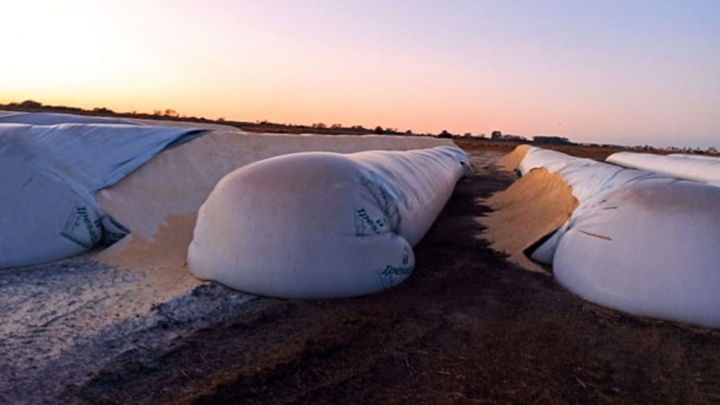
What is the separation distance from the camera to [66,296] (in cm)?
272

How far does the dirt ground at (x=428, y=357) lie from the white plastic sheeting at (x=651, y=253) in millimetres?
100

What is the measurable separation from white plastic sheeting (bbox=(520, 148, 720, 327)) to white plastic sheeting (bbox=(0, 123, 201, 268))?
10.3ft

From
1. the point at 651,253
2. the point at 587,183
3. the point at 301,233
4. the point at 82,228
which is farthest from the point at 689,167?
the point at 82,228

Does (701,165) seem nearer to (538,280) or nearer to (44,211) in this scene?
(538,280)

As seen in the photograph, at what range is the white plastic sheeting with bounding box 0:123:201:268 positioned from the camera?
3342mm

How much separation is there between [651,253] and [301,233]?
1.78m

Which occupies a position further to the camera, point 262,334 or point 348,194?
point 348,194

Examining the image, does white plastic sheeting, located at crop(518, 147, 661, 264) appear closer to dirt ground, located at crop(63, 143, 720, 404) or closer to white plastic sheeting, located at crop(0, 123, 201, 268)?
dirt ground, located at crop(63, 143, 720, 404)

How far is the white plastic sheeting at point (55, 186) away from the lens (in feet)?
11.0

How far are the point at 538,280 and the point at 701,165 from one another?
22.3 ft

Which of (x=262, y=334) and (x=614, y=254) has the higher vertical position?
(x=614, y=254)

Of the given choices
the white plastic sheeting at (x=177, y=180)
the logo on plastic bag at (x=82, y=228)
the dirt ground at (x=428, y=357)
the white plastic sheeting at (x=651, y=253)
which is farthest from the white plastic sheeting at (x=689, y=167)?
the logo on plastic bag at (x=82, y=228)

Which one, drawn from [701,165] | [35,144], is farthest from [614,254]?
[701,165]

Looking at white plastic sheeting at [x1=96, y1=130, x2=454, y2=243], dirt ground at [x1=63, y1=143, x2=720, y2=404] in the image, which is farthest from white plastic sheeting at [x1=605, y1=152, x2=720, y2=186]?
white plastic sheeting at [x1=96, y1=130, x2=454, y2=243]
